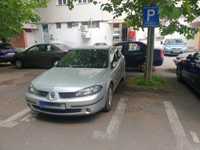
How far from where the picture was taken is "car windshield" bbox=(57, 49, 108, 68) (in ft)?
20.2

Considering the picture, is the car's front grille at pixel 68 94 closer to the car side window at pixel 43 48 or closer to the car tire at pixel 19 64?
the car side window at pixel 43 48

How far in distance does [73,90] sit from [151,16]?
4534 millimetres

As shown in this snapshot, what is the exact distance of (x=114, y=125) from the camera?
5012 millimetres

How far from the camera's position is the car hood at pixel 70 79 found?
194 inches

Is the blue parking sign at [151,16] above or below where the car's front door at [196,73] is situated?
above

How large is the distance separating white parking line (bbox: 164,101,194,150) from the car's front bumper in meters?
1.66

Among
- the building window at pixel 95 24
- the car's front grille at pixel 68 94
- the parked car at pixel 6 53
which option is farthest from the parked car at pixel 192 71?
the building window at pixel 95 24

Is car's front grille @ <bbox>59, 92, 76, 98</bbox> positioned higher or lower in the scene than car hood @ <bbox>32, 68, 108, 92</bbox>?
lower

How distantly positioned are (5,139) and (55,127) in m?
0.98

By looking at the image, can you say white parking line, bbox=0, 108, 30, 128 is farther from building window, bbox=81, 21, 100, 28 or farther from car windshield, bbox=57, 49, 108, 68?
building window, bbox=81, 21, 100, 28

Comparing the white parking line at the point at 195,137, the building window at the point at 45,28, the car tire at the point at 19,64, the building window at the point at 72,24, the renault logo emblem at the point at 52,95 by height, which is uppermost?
the building window at the point at 72,24

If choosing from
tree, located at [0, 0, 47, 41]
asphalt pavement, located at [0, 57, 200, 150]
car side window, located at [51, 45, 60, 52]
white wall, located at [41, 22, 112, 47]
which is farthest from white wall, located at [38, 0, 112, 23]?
asphalt pavement, located at [0, 57, 200, 150]

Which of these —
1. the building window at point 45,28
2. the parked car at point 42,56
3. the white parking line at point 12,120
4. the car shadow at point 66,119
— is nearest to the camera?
the white parking line at point 12,120

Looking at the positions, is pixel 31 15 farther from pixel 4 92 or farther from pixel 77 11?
pixel 77 11
